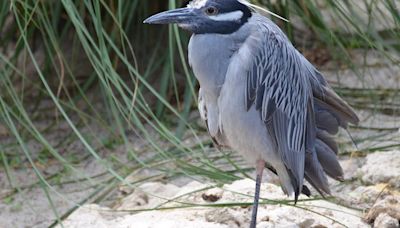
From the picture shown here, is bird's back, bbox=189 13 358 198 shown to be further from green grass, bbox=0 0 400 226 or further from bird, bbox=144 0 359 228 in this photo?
green grass, bbox=0 0 400 226

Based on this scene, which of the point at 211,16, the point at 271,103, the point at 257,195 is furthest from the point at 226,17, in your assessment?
the point at 257,195

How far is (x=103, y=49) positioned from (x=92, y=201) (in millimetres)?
697

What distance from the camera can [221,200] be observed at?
327 cm

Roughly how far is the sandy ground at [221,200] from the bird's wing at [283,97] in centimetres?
23

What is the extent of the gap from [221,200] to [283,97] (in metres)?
0.48

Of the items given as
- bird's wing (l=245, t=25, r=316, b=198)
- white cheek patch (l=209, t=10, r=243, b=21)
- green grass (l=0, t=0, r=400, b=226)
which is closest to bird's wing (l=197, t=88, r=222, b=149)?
bird's wing (l=245, t=25, r=316, b=198)

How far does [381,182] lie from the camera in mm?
3414

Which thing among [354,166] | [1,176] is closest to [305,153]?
[354,166]

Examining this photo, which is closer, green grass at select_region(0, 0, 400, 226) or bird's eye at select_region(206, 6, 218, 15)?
bird's eye at select_region(206, 6, 218, 15)

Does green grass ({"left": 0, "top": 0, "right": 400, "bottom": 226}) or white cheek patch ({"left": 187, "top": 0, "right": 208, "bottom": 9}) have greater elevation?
white cheek patch ({"left": 187, "top": 0, "right": 208, "bottom": 9})

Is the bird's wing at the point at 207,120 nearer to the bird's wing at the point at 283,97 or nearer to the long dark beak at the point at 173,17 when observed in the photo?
the bird's wing at the point at 283,97

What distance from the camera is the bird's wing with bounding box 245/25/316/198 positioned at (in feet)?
9.42

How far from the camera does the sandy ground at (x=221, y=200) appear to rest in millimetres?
3115

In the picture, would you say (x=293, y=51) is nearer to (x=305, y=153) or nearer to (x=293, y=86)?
(x=293, y=86)
